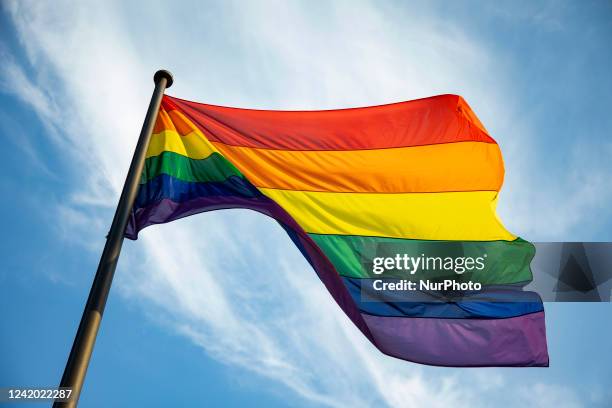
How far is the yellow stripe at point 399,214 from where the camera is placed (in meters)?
6.80

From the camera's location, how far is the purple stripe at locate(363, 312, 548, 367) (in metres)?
5.95

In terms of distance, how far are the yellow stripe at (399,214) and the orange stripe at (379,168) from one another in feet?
0.45

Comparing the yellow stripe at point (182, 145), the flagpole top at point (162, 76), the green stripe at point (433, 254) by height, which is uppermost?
the flagpole top at point (162, 76)

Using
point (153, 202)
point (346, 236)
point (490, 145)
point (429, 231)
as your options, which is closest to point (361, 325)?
point (346, 236)

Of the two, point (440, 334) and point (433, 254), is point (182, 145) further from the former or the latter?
point (440, 334)

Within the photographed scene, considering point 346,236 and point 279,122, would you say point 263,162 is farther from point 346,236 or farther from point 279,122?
point 346,236

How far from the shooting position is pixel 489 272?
6.47 m

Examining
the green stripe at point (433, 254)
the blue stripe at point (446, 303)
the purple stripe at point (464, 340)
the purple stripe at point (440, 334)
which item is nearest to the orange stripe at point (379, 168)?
the green stripe at point (433, 254)

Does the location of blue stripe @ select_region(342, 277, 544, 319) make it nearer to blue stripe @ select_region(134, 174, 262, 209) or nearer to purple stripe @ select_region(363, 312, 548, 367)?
purple stripe @ select_region(363, 312, 548, 367)

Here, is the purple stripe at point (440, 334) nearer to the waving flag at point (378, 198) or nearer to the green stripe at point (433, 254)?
the waving flag at point (378, 198)

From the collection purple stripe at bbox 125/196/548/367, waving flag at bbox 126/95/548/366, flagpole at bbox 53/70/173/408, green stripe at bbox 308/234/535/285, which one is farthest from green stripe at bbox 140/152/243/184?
green stripe at bbox 308/234/535/285

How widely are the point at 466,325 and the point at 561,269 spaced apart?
8.61ft

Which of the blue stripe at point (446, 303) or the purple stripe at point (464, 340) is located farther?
the blue stripe at point (446, 303)

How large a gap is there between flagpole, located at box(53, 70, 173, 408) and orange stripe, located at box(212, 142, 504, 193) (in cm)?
165
